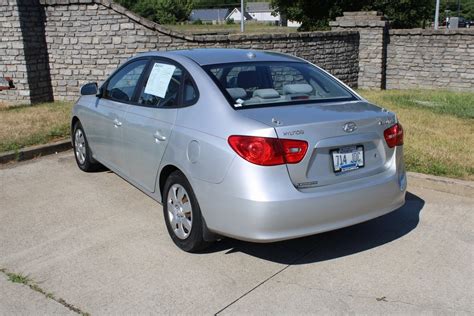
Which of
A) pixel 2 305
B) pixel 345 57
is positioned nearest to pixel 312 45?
pixel 345 57

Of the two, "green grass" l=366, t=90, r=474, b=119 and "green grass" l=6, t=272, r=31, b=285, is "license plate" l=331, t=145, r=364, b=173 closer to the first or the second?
"green grass" l=6, t=272, r=31, b=285

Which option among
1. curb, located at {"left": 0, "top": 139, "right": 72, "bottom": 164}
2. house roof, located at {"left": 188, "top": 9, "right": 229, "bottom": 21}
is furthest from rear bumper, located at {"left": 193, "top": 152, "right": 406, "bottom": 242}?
house roof, located at {"left": 188, "top": 9, "right": 229, "bottom": 21}

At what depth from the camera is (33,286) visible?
→ 376 cm

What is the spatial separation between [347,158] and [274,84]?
3.51ft

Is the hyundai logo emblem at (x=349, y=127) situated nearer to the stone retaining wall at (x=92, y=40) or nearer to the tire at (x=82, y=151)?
the tire at (x=82, y=151)

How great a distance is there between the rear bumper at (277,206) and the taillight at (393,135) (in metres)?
0.38

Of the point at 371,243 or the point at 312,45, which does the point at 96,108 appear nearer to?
the point at 371,243

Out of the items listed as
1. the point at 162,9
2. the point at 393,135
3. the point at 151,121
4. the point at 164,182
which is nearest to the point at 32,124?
the point at 151,121

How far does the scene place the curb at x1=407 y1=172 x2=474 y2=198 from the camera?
5574 mm

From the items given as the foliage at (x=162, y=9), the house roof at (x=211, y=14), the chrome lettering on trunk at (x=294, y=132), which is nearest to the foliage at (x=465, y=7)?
the foliage at (x=162, y=9)

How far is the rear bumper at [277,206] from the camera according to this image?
11.7ft

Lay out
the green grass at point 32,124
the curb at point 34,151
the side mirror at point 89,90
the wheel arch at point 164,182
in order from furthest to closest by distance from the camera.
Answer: the green grass at point 32,124, the curb at point 34,151, the side mirror at point 89,90, the wheel arch at point 164,182

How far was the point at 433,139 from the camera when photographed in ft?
25.1

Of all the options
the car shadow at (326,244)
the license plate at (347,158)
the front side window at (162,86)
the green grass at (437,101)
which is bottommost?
the car shadow at (326,244)
